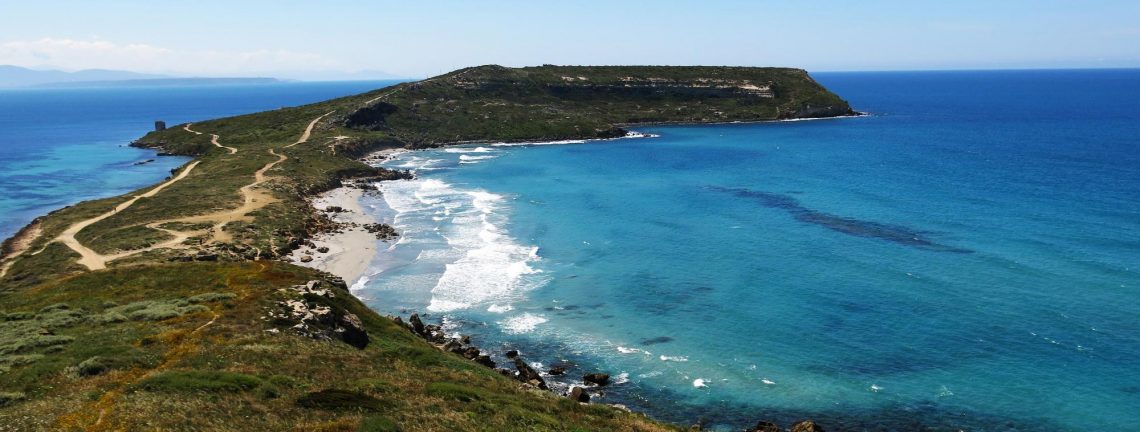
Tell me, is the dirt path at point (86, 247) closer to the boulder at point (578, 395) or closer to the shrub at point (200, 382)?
the shrub at point (200, 382)

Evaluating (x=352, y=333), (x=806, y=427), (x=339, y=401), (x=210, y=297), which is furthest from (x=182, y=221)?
(x=806, y=427)

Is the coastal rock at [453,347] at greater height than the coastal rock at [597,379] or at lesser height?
greater

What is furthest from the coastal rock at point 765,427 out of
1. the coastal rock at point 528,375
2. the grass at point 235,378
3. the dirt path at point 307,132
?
the dirt path at point 307,132

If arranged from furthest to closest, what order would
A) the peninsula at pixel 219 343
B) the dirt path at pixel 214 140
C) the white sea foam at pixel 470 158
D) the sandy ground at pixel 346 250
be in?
the white sea foam at pixel 470 158 < the dirt path at pixel 214 140 < the sandy ground at pixel 346 250 < the peninsula at pixel 219 343

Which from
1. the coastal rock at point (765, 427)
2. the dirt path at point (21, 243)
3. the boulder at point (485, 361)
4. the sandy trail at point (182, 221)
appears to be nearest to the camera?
the coastal rock at point (765, 427)

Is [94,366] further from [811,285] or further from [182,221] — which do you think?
[182,221]

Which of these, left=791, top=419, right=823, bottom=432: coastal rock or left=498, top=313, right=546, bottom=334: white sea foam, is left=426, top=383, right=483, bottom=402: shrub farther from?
left=498, top=313, right=546, bottom=334: white sea foam
